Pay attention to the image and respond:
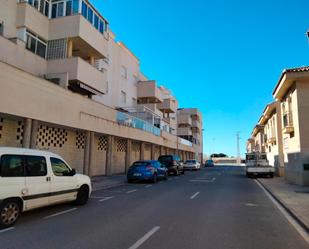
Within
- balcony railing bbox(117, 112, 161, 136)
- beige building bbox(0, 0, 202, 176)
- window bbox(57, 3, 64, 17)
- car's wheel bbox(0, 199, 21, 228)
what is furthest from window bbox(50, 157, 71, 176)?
balcony railing bbox(117, 112, 161, 136)

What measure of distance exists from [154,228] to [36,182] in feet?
11.8

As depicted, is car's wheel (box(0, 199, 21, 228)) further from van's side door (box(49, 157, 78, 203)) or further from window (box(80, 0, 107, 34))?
window (box(80, 0, 107, 34))

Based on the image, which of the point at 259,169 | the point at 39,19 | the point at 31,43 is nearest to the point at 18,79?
the point at 31,43

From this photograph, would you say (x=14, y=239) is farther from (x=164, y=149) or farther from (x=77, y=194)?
(x=164, y=149)

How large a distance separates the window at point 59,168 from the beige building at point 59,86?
5.60 m

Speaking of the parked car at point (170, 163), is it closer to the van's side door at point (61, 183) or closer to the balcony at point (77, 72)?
the balcony at point (77, 72)

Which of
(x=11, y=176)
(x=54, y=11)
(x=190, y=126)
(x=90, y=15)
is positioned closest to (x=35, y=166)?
(x=11, y=176)

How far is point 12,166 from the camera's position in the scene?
25.6 feet

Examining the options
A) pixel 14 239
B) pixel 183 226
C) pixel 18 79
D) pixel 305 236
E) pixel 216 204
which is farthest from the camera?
pixel 18 79

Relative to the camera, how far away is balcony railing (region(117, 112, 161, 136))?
27.0m

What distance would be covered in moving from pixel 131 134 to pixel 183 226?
21.6 m

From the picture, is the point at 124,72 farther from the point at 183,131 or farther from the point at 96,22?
the point at 183,131

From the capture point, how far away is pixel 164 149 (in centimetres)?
4628

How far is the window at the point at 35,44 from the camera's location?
19.5 meters
